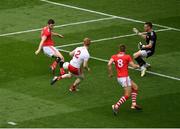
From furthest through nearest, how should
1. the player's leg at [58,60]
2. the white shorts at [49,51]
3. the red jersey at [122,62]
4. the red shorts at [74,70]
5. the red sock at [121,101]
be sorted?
the white shorts at [49,51]
the player's leg at [58,60]
the red shorts at [74,70]
the red jersey at [122,62]
the red sock at [121,101]

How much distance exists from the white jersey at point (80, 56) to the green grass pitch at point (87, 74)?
3.82 ft

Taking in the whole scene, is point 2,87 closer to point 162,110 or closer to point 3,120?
point 3,120

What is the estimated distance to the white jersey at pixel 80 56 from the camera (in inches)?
1241

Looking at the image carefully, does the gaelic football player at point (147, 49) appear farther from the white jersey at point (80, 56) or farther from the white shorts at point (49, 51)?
the white jersey at point (80, 56)

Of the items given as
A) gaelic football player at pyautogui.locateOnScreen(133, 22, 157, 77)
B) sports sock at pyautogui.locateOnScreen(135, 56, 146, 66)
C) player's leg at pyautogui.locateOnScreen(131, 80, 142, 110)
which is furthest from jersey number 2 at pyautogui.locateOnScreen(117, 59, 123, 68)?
sports sock at pyautogui.locateOnScreen(135, 56, 146, 66)

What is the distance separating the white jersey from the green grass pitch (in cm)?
116

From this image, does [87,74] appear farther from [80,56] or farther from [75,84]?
[80,56]

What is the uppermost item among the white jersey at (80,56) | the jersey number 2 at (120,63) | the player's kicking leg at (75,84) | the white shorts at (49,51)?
the white shorts at (49,51)

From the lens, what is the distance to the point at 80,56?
31.6 m

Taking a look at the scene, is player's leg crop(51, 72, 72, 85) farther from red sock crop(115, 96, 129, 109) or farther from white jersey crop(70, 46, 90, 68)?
red sock crop(115, 96, 129, 109)

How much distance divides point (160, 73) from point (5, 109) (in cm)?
806

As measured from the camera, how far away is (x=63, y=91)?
105 feet

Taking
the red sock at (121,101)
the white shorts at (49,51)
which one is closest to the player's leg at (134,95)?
the red sock at (121,101)

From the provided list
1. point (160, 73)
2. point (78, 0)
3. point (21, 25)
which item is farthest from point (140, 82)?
point (78, 0)
